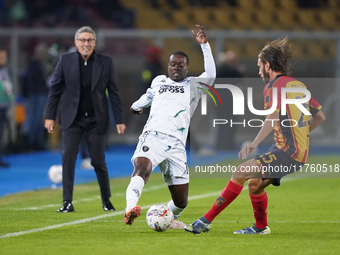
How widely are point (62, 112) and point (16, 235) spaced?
2321 mm

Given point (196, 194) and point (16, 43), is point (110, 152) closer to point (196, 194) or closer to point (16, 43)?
point (16, 43)

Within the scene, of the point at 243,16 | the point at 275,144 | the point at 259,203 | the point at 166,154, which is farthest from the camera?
the point at 243,16

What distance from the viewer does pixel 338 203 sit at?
862 cm

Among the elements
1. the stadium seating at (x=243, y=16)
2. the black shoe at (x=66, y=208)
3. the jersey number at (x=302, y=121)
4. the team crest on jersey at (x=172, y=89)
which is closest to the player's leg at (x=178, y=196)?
the team crest on jersey at (x=172, y=89)

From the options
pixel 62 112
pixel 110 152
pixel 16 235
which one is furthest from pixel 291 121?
pixel 110 152

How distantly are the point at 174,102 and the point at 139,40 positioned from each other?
1233cm

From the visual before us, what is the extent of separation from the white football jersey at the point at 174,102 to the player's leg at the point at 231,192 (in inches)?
31.1

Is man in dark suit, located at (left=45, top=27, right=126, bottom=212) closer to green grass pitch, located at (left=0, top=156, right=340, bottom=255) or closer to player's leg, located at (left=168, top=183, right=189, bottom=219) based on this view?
green grass pitch, located at (left=0, top=156, right=340, bottom=255)

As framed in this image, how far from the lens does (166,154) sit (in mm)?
6188

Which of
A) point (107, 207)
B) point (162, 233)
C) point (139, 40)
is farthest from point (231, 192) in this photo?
point (139, 40)

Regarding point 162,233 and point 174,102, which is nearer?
point 162,233

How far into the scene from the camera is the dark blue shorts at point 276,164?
557cm

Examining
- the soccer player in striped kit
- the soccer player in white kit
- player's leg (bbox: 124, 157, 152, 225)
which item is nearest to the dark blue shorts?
the soccer player in striped kit

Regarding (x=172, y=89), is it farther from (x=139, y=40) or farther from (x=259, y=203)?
(x=139, y=40)
